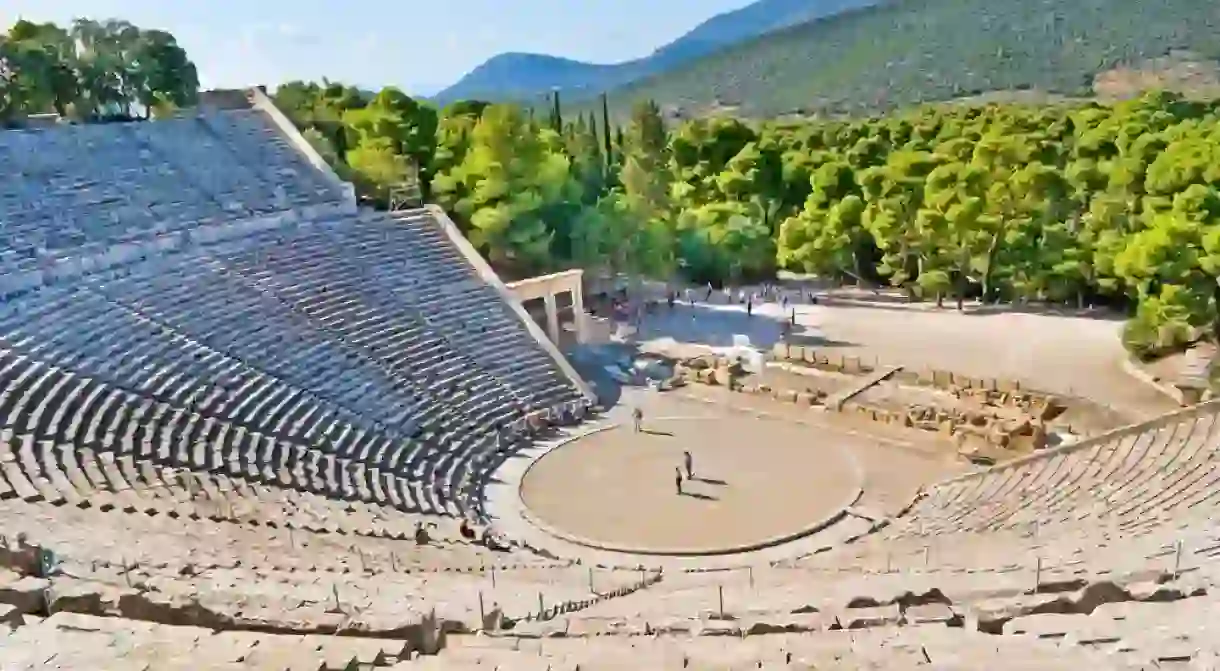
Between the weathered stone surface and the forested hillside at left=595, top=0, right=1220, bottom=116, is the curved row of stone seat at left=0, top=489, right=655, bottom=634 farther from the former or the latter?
the forested hillside at left=595, top=0, right=1220, bottom=116

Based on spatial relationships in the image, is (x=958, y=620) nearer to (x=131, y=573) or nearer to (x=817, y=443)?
(x=131, y=573)

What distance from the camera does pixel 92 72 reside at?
112 ft

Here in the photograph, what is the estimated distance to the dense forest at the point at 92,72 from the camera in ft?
106

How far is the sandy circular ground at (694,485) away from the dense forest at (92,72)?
786 inches

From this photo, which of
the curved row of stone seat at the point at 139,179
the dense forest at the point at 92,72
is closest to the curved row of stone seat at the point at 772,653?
the curved row of stone seat at the point at 139,179

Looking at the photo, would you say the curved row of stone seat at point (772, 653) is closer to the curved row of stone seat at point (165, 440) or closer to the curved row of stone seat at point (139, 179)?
the curved row of stone seat at point (165, 440)

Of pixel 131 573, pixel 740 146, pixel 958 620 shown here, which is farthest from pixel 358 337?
pixel 740 146

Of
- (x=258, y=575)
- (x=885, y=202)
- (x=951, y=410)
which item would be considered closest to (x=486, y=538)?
(x=258, y=575)

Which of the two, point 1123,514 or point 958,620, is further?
point 1123,514

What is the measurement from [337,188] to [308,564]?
704 inches

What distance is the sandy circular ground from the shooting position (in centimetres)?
1644

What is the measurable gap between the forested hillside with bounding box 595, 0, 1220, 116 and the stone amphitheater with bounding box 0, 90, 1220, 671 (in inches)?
2527

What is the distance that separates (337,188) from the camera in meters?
27.9

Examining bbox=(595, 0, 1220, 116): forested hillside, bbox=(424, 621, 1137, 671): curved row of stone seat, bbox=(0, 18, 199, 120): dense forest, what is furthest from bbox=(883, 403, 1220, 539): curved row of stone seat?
bbox=(595, 0, 1220, 116): forested hillside
